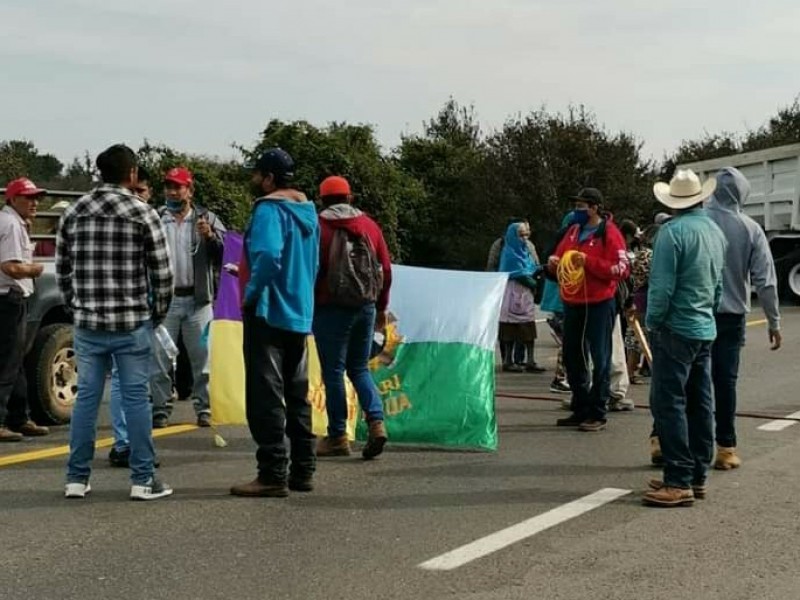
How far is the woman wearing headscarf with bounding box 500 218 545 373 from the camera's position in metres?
12.5

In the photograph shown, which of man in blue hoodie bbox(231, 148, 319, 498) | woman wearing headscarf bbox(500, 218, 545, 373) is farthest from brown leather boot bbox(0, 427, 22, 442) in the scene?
woman wearing headscarf bbox(500, 218, 545, 373)

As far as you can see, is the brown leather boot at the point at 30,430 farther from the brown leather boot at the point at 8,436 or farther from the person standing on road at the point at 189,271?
the person standing on road at the point at 189,271

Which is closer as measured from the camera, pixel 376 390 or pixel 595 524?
pixel 595 524

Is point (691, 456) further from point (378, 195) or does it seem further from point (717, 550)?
Answer: point (378, 195)

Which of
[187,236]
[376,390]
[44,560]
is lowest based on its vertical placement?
[44,560]

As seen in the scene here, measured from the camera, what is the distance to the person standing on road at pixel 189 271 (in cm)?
844

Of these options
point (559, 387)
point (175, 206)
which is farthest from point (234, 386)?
point (559, 387)

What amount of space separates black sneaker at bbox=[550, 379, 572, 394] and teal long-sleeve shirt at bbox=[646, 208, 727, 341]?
15.0ft

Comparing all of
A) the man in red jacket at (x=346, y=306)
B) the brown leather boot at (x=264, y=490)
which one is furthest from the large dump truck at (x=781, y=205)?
the brown leather boot at (x=264, y=490)

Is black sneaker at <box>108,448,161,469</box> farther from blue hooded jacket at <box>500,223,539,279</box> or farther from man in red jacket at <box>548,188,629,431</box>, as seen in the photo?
blue hooded jacket at <box>500,223,539,279</box>

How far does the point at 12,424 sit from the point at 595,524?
4.66 metres

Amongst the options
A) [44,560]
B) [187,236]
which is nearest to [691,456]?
[44,560]

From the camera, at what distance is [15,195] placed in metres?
8.18

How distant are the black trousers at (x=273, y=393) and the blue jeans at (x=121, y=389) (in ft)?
1.83
